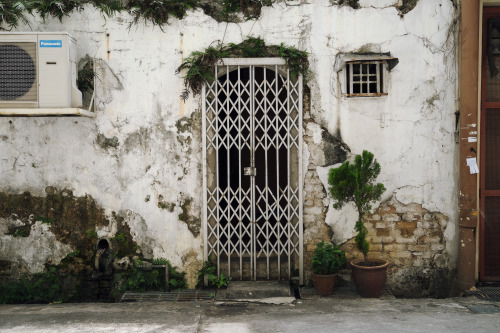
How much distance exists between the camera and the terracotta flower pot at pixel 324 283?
5645mm

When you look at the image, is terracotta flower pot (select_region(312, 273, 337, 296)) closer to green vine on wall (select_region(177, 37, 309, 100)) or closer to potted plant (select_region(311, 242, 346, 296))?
potted plant (select_region(311, 242, 346, 296))

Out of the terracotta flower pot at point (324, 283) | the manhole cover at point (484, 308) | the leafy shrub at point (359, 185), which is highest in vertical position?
the leafy shrub at point (359, 185)

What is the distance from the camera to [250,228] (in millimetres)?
6055

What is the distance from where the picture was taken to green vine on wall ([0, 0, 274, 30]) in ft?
19.0

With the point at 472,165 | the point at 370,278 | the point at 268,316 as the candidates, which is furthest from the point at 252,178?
the point at 472,165

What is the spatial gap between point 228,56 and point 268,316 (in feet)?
10.1

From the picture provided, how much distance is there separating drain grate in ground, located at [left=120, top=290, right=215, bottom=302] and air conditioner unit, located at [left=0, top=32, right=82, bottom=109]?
7.78ft

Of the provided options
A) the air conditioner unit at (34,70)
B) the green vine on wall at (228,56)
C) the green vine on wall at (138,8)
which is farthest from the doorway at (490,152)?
the air conditioner unit at (34,70)

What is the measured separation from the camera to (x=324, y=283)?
566 centimetres

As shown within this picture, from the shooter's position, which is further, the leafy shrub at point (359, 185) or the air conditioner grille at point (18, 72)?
the leafy shrub at point (359, 185)

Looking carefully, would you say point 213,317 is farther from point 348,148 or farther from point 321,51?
point 321,51

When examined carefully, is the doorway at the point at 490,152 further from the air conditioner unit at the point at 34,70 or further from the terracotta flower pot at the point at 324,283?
the air conditioner unit at the point at 34,70

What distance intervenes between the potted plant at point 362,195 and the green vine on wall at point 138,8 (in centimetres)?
220

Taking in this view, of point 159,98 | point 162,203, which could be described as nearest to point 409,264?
point 162,203
